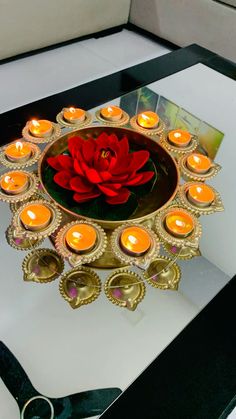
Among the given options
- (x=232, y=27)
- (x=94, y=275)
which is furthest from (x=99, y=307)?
(x=232, y=27)

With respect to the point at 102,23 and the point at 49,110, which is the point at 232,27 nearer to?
the point at 102,23

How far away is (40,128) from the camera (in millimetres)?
1076

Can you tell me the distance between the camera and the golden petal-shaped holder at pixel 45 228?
816mm

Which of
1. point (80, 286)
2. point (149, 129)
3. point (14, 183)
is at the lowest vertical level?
point (80, 286)

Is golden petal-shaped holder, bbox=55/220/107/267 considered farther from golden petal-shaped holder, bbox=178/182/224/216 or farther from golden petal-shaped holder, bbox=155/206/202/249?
golden petal-shaped holder, bbox=178/182/224/216

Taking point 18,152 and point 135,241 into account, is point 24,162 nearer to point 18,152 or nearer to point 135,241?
point 18,152

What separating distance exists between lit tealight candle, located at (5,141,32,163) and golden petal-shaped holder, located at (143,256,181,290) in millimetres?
435

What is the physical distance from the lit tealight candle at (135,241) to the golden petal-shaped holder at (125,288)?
0.05 m

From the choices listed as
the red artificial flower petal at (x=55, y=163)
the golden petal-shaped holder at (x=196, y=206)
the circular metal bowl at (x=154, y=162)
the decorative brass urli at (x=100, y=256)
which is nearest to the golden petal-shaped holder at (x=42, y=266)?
the decorative brass urli at (x=100, y=256)

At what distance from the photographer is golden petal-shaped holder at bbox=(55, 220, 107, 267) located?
0.78 metres

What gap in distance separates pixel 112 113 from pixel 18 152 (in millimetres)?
326

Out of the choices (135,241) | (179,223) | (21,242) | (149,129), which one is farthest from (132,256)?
(149,129)

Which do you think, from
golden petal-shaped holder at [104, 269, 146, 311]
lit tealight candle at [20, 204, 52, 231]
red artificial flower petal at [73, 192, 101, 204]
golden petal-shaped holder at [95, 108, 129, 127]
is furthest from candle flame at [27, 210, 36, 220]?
golden petal-shaped holder at [95, 108, 129, 127]

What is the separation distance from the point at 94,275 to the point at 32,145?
42 centimetres
